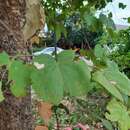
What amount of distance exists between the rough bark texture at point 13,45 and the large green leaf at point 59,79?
37cm

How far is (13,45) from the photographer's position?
4.27ft

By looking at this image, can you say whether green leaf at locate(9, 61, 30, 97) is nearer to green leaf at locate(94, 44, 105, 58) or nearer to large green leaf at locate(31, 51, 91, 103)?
large green leaf at locate(31, 51, 91, 103)

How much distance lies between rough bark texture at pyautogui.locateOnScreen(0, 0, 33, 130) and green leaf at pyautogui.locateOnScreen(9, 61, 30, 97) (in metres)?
0.35

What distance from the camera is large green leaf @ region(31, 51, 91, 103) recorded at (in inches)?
33.8

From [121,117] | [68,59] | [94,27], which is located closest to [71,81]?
[68,59]

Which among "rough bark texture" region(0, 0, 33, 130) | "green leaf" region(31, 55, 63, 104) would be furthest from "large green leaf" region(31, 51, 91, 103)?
"rough bark texture" region(0, 0, 33, 130)

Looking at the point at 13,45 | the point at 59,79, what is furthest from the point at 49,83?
the point at 13,45

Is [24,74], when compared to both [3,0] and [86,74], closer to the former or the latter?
[86,74]

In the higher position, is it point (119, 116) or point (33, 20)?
point (33, 20)

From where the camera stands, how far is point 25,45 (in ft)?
4.40

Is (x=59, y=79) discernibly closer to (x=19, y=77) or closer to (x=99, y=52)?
(x=19, y=77)

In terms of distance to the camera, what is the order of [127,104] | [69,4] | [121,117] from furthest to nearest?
[69,4] → [127,104] → [121,117]

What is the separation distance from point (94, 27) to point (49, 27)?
207 millimetres

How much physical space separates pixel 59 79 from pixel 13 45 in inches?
18.6
